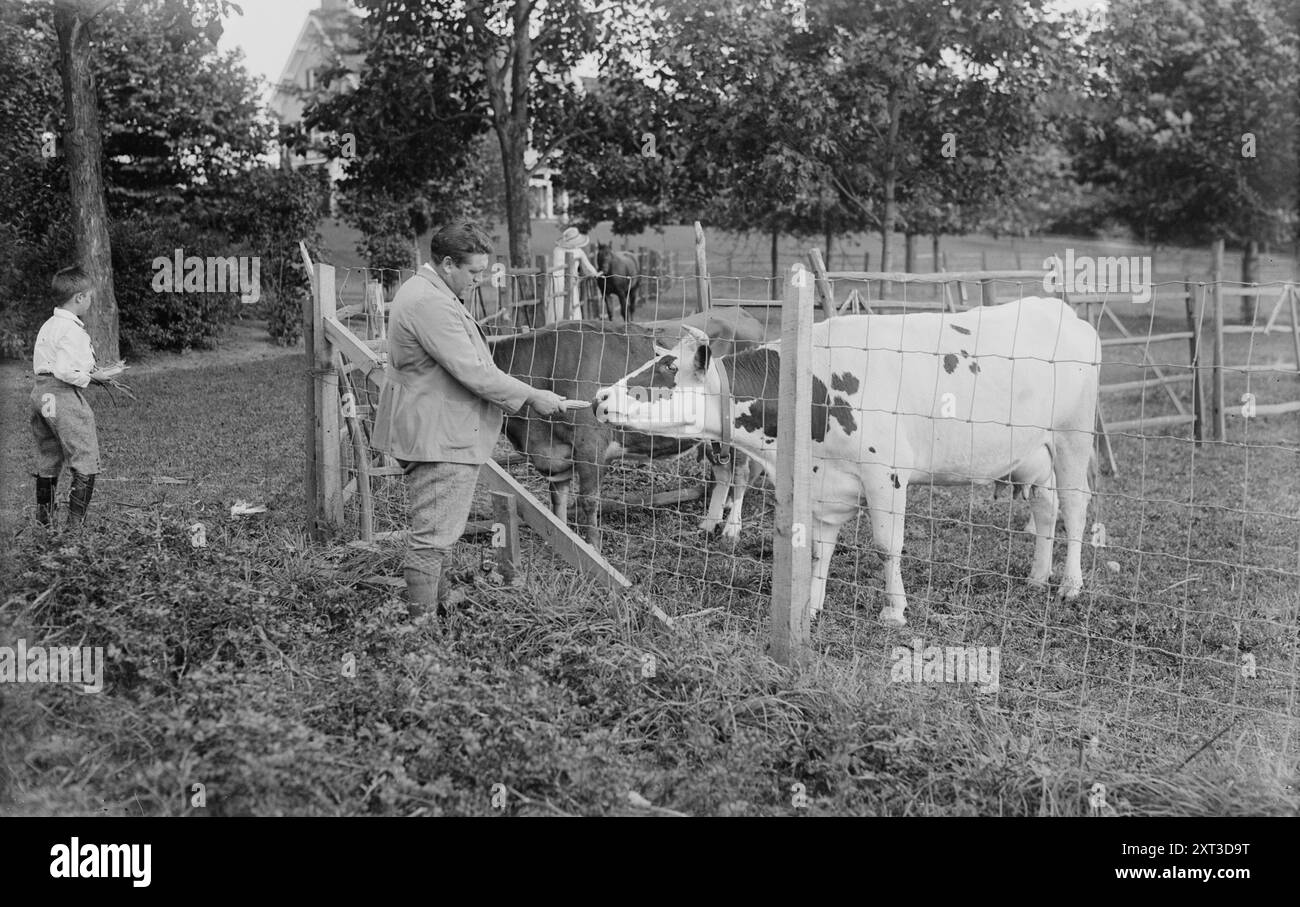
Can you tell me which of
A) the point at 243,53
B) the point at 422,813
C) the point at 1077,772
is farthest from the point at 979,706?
the point at 243,53

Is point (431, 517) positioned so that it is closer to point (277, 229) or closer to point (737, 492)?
point (737, 492)

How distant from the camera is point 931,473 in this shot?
6.64 meters

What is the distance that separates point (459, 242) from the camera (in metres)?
4.93

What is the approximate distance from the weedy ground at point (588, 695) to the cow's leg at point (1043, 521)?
0.23m

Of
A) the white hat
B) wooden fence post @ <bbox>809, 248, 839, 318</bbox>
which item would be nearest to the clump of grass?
wooden fence post @ <bbox>809, 248, 839, 318</bbox>

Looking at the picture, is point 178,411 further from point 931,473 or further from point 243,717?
point 243,717

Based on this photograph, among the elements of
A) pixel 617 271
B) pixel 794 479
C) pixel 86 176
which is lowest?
pixel 794 479

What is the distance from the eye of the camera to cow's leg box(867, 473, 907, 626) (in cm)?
616

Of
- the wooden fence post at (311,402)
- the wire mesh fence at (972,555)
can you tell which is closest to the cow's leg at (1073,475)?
the wire mesh fence at (972,555)

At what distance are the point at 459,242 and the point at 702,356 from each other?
1.76m

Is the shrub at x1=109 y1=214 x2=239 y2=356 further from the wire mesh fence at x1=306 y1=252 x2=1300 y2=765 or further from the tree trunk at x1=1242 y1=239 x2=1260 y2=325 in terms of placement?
→ the tree trunk at x1=1242 y1=239 x2=1260 y2=325

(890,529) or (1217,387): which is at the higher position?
(1217,387)

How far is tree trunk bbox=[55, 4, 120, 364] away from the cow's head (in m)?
9.54

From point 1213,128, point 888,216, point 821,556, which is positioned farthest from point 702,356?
point 1213,128
